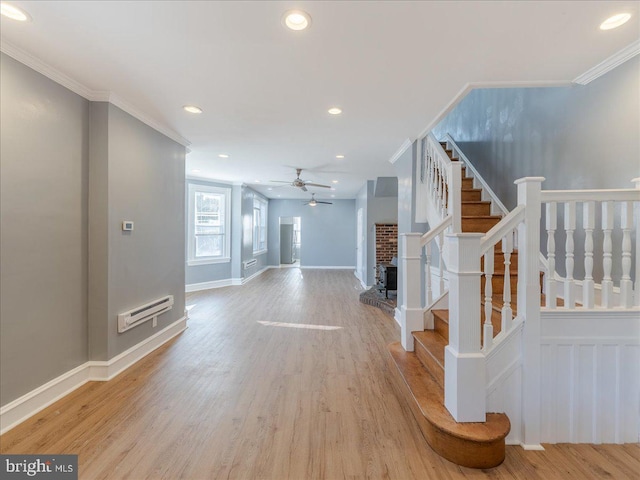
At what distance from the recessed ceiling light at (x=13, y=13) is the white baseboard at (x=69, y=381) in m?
2.45

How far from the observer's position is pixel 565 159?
101 inches

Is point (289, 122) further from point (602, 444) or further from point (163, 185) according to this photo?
point (602, 444)

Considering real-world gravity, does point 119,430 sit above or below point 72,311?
below

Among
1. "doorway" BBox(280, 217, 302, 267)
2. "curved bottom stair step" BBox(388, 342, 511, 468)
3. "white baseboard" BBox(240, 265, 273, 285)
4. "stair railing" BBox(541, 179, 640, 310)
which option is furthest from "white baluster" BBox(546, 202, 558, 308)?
"doorway" BBox(280, 217, 302, 267)

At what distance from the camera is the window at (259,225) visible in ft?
29.8

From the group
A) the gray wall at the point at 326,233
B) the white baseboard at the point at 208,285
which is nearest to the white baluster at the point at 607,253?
the white baseboard at the point at 208,285

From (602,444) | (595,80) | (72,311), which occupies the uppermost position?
(595,80)

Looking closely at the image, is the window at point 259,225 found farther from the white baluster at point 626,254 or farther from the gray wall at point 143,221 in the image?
the white baluster at point 626,254

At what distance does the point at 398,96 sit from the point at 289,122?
1.24 meters

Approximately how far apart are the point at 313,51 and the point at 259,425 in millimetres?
2609

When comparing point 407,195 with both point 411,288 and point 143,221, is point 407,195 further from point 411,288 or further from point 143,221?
point 143,221

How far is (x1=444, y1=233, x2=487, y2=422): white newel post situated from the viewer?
5.57 ft

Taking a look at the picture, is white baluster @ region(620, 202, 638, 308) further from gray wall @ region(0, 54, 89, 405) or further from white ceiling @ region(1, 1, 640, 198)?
gray wall @ region(0, 54, 89, 405)

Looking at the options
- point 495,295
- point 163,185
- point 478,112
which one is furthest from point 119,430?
point 478,112
